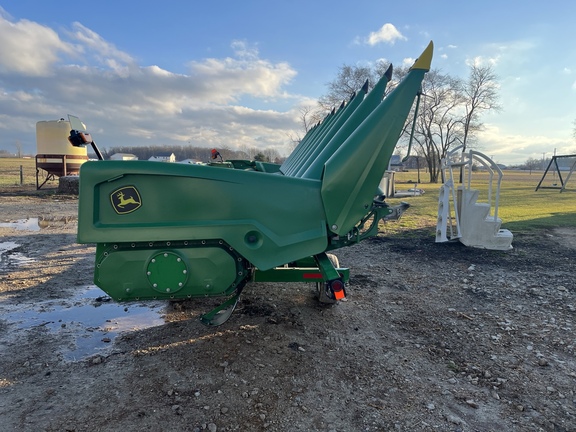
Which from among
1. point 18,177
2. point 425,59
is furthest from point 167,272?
point 18,177

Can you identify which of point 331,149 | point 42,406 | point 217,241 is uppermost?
point 331,149

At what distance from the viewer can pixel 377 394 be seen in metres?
2.85

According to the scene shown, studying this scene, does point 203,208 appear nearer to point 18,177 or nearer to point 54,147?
point 54,147

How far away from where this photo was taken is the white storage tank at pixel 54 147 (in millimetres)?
18234

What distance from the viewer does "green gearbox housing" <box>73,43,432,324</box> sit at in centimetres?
276

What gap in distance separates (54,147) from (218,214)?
63.8 ft

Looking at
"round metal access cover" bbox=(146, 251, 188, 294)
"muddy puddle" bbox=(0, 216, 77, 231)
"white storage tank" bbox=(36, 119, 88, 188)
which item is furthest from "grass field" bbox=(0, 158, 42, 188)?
"round metal access cover" bbox=(146, 251, 188, 294)

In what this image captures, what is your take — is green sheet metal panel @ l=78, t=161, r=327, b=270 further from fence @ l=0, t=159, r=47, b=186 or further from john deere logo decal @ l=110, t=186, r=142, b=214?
fence @ l=0, t=159, r=47, b=186

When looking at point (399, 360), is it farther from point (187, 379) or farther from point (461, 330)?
point (187, 379)

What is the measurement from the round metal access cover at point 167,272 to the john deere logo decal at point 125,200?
1.33ft

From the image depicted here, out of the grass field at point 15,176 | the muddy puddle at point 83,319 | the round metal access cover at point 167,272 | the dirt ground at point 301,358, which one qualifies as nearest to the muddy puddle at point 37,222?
the dirt ground at point 301,358

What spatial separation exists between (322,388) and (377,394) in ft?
1.39

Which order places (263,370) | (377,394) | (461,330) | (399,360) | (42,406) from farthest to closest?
(461,330), (399,360), (263,370), (377,394), (42,406)

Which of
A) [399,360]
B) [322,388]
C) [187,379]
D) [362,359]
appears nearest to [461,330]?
[399,360]
